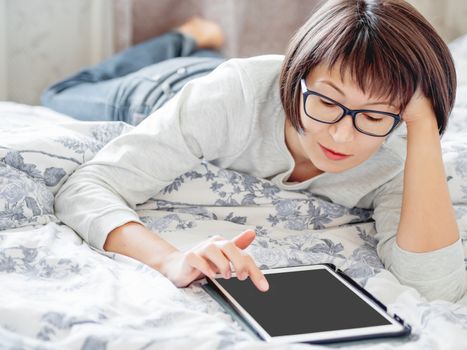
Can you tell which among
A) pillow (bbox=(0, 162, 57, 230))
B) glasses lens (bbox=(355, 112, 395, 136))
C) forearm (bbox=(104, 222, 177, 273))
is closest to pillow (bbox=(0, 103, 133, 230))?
pillow (bbox=(0, 162, 57, 230))

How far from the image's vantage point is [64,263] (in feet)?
3.48

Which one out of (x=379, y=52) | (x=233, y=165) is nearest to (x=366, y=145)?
(x=379, y=52)

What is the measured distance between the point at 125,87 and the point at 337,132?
86 cm

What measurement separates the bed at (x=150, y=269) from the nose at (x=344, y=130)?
0.63 feet

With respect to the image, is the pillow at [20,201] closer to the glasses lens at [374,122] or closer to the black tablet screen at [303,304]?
the black tablet screen at [303,304]

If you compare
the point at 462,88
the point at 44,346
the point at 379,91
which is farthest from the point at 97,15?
the point at 44,346

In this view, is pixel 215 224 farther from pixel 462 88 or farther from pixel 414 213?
pixel 462 88

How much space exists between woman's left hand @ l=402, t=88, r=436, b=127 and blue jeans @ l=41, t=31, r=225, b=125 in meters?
0.70

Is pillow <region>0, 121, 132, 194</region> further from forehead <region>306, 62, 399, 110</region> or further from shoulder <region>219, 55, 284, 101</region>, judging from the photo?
forehead <region>306, 62, 399, 110</region>

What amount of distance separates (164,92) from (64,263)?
31.7 inches

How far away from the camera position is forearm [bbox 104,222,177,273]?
1.12 m

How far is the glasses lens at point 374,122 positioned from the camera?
45.4 inches

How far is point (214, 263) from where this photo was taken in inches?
39.5

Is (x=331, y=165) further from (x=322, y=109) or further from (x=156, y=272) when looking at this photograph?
(x=156, y=272)
